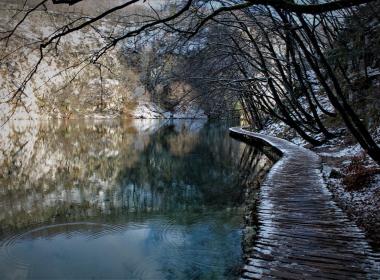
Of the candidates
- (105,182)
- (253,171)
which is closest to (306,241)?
(105,182)

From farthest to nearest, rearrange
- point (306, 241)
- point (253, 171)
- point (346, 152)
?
1. point (253, 171)
2. point (346, 152)
3. point (306, 241)

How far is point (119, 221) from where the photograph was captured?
996 centimetres

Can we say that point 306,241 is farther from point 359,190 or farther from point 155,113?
point 155,113

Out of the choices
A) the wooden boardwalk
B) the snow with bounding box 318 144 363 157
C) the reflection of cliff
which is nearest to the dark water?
the reflection of cliff

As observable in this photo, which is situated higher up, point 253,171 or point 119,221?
point 253,171

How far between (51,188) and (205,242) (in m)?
7.47

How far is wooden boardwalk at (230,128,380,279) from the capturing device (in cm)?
476

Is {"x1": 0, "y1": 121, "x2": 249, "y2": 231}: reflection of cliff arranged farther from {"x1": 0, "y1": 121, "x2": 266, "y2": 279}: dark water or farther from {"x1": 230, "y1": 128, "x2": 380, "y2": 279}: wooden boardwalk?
{"x1": 230, "y1": 128, "x2": 380, "y2": 279}: wooden boardwalk

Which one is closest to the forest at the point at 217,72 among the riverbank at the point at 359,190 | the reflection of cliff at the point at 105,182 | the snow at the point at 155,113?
the riverbank at the point at 359,190

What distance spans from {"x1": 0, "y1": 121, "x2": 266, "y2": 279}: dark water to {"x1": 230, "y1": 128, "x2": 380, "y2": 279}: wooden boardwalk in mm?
1109

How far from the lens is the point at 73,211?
35.3ft

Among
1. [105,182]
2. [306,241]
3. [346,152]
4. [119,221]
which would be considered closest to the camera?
[306,241]

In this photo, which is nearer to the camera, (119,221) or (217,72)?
(119,221)

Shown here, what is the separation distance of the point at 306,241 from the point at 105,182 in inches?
425
